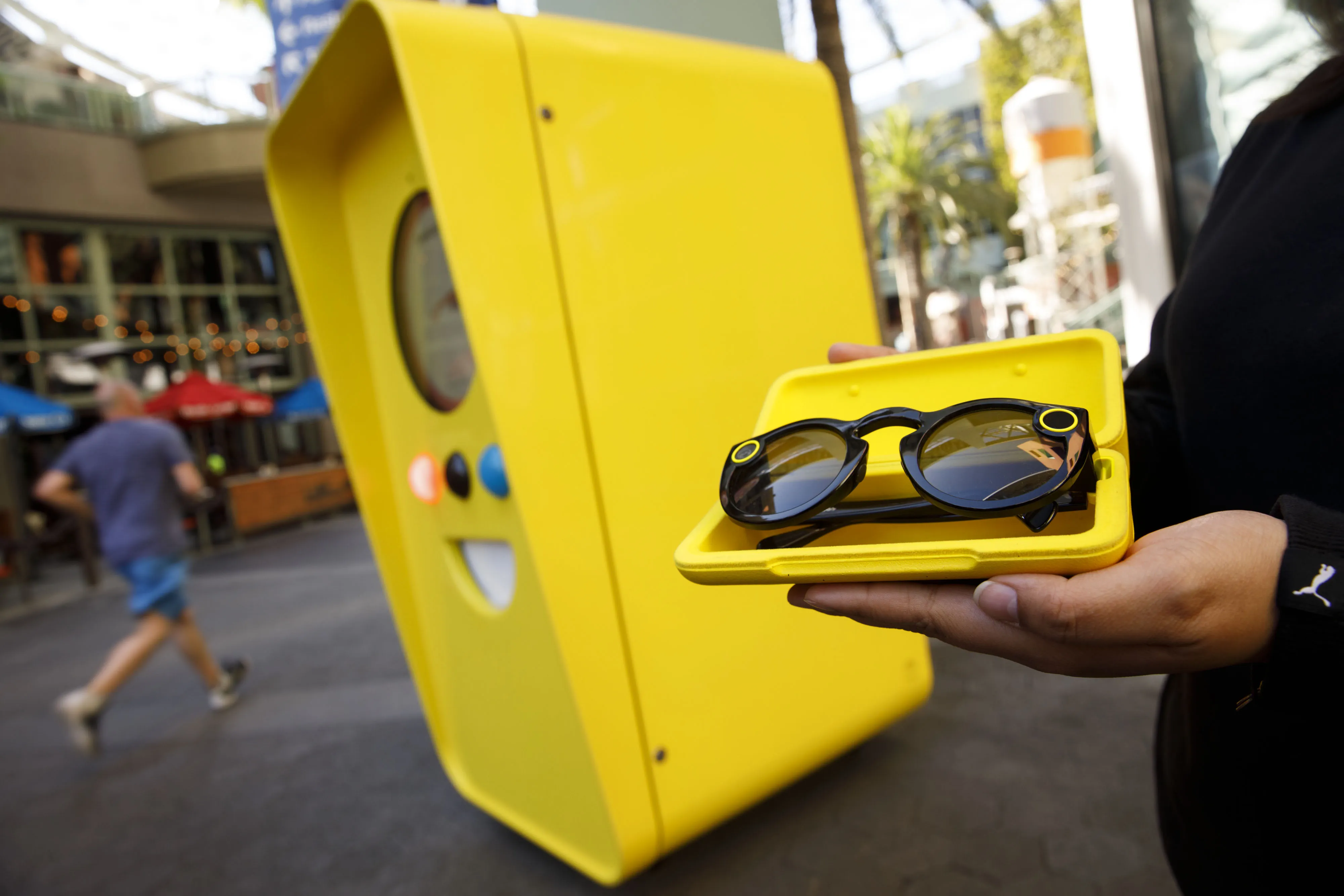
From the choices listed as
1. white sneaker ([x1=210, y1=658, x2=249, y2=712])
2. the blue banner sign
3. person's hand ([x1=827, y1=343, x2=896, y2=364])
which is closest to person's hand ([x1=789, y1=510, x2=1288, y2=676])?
person's hand ([x1=827, y1=343, x2=896, y2=364])

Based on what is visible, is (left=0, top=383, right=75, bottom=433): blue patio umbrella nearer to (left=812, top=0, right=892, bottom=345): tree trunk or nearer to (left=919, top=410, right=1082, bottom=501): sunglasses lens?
(left=812, top=0, right=892, bottom=345): tree trunk

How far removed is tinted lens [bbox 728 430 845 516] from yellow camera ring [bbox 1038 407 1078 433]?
0.21m

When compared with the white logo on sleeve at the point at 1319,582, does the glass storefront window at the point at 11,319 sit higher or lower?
higher

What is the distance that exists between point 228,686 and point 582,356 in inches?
144

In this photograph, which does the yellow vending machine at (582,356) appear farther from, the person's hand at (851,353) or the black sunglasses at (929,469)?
the black sunglasses at (929,469)

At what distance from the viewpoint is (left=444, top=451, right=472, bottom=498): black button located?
2.19 meters

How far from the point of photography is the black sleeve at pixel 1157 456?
1.08m

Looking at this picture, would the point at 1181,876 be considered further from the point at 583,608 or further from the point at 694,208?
the point at 694,208

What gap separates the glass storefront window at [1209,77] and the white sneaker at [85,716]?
5.79 meters

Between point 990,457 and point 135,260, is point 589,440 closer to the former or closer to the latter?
point 990,457

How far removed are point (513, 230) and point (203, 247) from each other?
658 inches

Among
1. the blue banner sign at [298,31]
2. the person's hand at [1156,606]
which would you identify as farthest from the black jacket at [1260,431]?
the blue banner sign at [298,31]

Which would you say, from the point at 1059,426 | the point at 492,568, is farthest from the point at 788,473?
the point at 492,568

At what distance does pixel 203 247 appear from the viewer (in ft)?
52.3
